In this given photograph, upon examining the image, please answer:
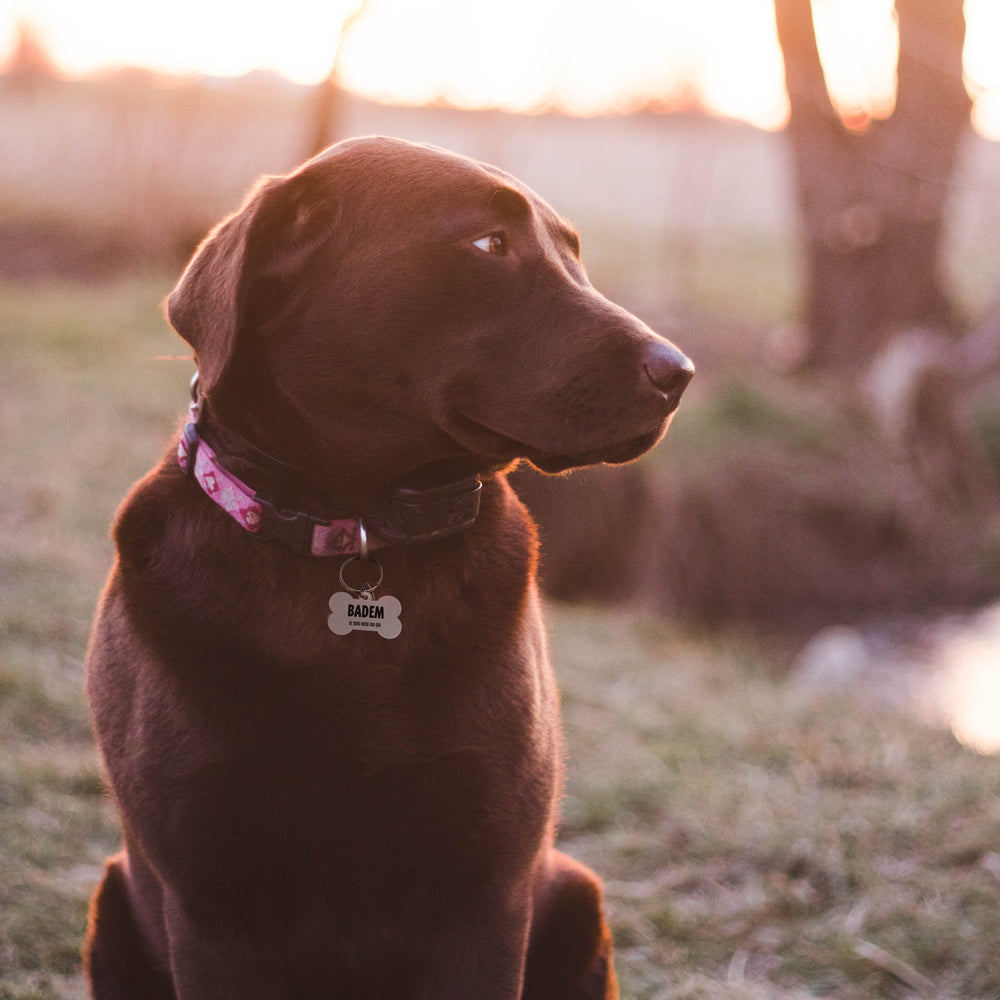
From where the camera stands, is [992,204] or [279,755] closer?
[279,755]

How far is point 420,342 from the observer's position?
1643mm

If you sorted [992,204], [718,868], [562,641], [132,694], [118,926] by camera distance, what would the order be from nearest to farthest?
[132,694] < [118,926] < [718,868] < [562,641] < [992,204]

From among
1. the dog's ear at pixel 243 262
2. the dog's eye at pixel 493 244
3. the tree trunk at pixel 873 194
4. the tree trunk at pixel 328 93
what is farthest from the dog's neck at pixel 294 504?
the tree trunk at pixel 873 194

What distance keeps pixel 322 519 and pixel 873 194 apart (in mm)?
8079

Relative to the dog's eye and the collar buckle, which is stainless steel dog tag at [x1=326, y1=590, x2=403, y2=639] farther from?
the dog's eye

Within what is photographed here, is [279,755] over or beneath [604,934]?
over

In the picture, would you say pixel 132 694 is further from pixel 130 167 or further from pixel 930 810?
pixel 130 167

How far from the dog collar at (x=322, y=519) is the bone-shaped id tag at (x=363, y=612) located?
0.12 ft

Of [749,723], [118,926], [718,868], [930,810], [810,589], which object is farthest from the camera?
[810,589]

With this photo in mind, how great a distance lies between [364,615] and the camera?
1.65 metres

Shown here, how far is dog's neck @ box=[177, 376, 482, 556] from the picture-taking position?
166cm

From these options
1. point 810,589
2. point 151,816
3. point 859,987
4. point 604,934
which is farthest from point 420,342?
point 810,589

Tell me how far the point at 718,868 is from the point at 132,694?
1998mm

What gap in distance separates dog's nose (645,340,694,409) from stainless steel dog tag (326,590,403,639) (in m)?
0.50
